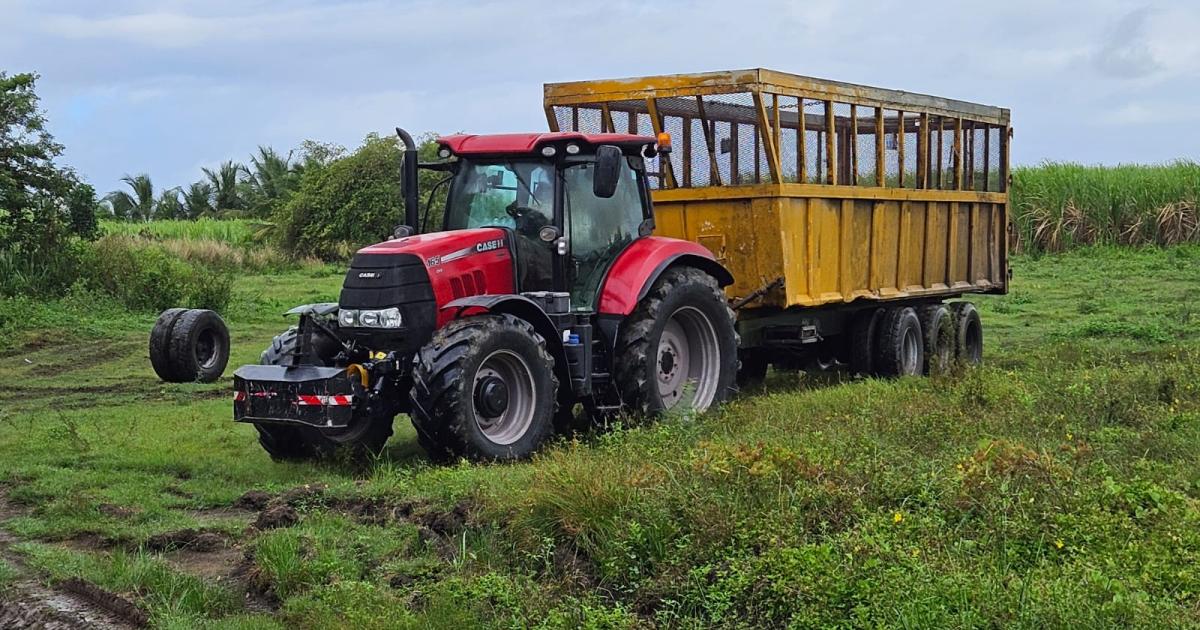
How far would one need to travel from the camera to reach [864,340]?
45.0 feet

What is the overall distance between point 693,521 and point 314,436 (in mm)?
3735

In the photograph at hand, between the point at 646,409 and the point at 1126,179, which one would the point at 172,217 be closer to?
the point at 1126,179

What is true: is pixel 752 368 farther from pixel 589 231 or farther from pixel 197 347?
pixel 197 347

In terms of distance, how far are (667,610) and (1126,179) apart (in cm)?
2894

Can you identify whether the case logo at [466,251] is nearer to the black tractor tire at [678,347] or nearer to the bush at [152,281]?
the black tractor tire at [678,347]

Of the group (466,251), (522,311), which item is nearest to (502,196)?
(466,251)

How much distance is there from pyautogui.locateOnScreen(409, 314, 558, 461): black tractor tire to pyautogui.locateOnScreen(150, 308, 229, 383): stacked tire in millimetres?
4899

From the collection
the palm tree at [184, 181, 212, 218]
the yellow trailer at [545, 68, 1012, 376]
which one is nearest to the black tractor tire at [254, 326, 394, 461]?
the yellow trailer at [545, 68, 1012, 376]

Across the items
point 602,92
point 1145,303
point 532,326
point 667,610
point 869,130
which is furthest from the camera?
point 1145,303

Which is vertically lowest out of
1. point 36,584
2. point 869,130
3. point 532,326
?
point 36,584

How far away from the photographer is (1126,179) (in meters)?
31.7

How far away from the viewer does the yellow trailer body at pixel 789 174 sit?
1171 centimetres

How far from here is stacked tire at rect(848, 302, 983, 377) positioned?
540 inches

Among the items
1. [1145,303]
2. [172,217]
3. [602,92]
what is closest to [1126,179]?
[1145,303]
